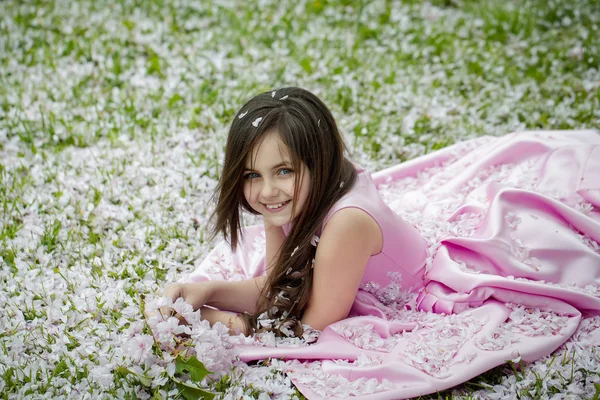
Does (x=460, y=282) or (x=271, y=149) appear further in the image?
(x=460, y=282)

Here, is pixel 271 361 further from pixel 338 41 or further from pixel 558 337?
pixel 338 41

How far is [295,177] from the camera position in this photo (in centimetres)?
265

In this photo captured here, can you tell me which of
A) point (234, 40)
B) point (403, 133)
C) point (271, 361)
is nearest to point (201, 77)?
point (234, 40)

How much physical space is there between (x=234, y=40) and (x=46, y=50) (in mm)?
1570

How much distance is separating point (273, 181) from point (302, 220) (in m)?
0.22

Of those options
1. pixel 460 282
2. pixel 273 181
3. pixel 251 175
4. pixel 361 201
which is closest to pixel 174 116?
pixel 251 175

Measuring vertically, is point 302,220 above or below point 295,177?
below

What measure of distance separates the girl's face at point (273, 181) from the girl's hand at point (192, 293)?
0.42 meters

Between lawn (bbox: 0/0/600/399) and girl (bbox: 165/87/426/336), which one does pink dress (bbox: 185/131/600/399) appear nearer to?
girl (bbox: 165/87/426/336)

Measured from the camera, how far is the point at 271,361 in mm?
2723

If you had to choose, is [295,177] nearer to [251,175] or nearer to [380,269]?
[251,175]

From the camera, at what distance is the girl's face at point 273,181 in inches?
103

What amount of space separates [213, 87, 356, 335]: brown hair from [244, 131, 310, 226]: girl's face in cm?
2

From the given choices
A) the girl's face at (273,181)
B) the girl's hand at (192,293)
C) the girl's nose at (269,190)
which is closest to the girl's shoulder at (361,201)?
the girl's face at (273,181)
